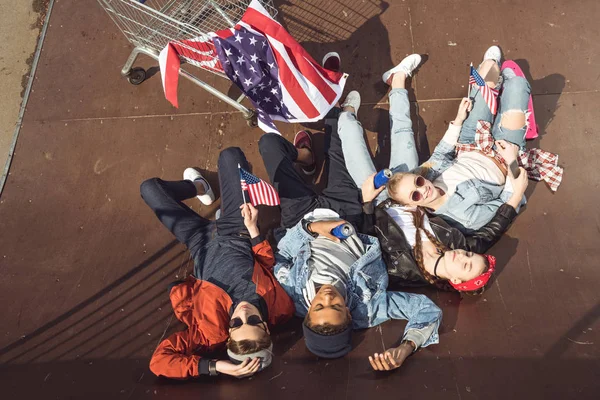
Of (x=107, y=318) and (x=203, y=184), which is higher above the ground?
(x=203, y=184)

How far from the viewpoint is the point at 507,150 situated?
3762mm

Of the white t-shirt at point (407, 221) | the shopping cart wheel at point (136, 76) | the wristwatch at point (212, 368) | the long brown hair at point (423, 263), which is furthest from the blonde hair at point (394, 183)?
the shopping cart wheel at point (136, 76)

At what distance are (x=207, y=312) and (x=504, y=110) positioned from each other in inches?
119

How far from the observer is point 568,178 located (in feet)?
13.2

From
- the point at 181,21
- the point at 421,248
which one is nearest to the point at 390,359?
the point at 421,248

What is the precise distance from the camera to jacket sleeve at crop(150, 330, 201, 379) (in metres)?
3.05

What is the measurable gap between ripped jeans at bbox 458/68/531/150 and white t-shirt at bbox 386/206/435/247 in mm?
908

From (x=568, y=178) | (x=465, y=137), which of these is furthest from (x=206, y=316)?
(x=568, y=178)

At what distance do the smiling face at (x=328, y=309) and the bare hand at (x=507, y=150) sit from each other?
1.89m

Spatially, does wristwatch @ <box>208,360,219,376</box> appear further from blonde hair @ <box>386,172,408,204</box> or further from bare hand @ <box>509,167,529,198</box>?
bare hand @ <box>509,167,529,198</box>

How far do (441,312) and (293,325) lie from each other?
1101mm

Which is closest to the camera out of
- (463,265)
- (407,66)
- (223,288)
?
(463,265)

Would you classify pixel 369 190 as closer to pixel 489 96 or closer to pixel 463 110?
pixel 463 110

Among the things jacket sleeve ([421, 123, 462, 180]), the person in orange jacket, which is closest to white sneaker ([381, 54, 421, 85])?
jacket sleeve ([421, 123, 462, 180])
